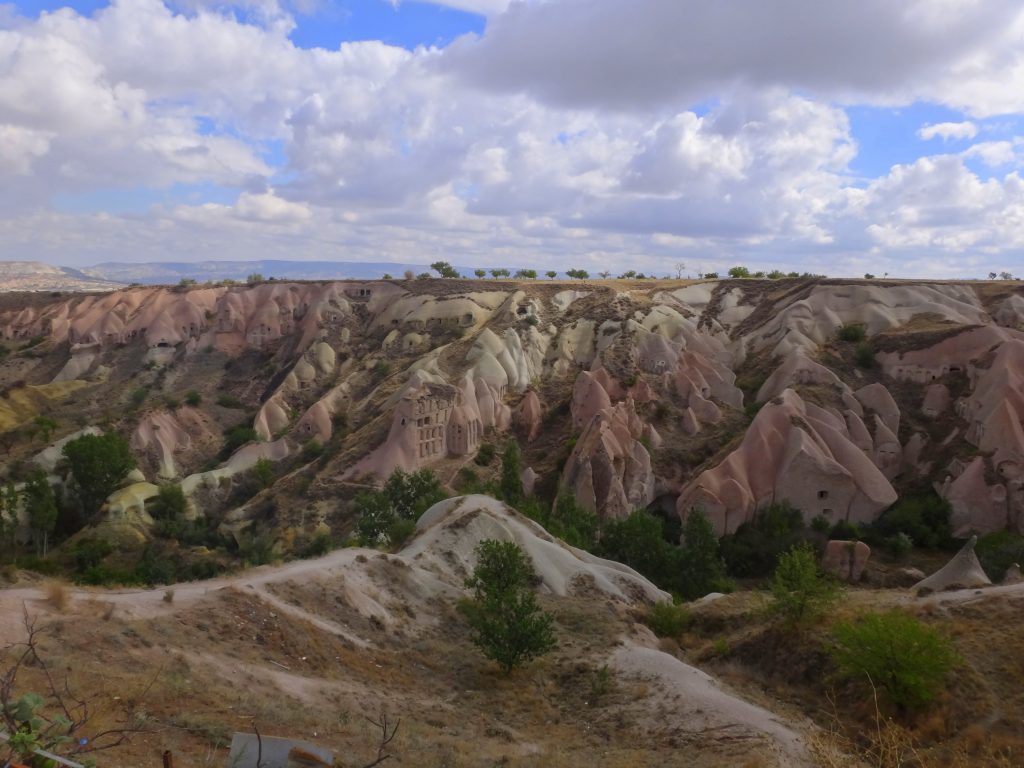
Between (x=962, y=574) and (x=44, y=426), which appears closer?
(x=962, y=574)

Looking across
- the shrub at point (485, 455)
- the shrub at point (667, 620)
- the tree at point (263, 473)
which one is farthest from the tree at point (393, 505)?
the shrub at point (667, 620)

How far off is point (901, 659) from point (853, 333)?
35468 mm

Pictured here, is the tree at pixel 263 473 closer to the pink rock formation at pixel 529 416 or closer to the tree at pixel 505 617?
the pink rock formation at pixel 529 416

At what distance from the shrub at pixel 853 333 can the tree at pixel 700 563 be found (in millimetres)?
22398

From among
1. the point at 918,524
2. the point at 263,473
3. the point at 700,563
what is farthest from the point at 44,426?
the point at 918,524

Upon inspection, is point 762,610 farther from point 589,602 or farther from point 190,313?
point 190,313

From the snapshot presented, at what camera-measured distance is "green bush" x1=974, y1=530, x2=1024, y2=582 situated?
81.1ft

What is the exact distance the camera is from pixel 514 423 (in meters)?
42.2

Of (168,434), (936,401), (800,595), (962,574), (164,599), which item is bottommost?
(168,434)

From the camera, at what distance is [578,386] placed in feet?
134

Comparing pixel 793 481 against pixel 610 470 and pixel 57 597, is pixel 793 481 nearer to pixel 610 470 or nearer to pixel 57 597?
pixel 610 470

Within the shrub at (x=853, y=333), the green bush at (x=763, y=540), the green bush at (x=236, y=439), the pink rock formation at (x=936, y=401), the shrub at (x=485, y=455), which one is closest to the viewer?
the green bush at (x=763, y=540)

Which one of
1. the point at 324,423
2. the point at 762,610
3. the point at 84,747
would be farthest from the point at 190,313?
the point at 84,747

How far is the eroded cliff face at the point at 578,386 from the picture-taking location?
32094 mm
